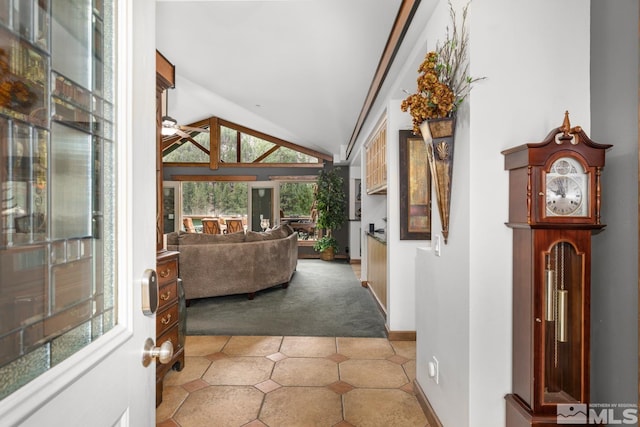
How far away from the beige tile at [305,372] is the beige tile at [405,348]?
631 mm

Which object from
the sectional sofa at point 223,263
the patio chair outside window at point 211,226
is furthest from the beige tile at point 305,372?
the patio chair outside window at point 211,226

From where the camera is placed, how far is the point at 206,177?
9211mm

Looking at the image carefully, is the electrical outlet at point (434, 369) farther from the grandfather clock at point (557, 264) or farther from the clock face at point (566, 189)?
the clock face at point (566, 189)

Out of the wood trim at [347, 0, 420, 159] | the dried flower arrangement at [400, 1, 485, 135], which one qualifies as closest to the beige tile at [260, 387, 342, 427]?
the dried flower arrangement at [400, 1, 485, 135]

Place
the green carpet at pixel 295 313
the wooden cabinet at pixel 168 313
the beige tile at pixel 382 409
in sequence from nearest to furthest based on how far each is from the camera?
1. the beige tile at pixel 382 409
2. the wooden cabinet at pixel 168 313
3. the green carpet at pixel 295 313

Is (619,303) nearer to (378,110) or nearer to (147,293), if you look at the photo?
(147,293)

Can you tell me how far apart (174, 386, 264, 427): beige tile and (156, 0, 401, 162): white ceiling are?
2.69m

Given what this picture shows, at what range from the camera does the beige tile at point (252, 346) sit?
3100mm

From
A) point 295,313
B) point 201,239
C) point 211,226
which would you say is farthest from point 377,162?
point 211,226

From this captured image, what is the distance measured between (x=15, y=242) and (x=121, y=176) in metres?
0.25

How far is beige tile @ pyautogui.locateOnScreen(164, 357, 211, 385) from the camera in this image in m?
2.62

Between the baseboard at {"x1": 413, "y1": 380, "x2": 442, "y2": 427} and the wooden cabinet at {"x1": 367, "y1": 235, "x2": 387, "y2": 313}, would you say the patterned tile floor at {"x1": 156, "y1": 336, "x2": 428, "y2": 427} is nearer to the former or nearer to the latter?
the baseboard at {"x1": 413, "y1": 380, "x2": 442, "y2": 427}

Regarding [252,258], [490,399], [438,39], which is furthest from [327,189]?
[490,399]

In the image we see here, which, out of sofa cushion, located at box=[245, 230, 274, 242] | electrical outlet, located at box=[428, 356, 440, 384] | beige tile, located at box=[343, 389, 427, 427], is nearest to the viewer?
electrical outlet, located at box=[428, 356, 440, 384]
